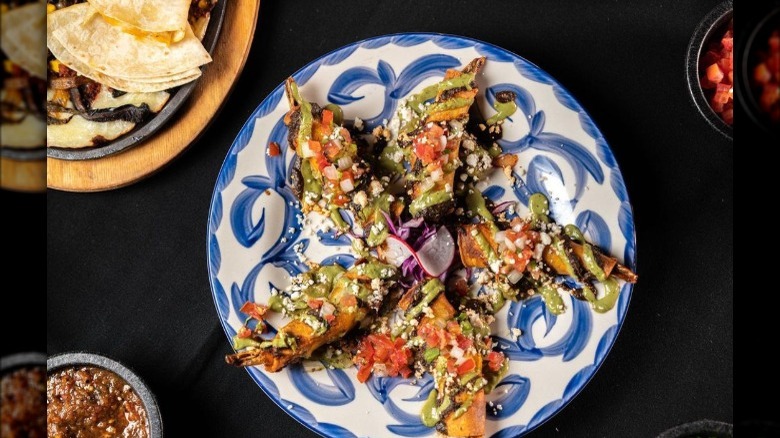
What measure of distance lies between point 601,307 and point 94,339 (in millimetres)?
2192

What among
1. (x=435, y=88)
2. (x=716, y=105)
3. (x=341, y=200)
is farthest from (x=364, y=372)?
(x=716, y=105)

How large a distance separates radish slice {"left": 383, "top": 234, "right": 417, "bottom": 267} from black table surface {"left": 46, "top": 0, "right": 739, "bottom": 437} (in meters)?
0.84

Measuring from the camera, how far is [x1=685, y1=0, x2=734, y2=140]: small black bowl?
2674 mm

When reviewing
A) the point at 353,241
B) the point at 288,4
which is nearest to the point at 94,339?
the point at 353,241

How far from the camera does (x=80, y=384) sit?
276 centimetres

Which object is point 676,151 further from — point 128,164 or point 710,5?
point 128,164

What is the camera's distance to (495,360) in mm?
2699

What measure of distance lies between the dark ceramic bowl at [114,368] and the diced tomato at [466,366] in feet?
3.94

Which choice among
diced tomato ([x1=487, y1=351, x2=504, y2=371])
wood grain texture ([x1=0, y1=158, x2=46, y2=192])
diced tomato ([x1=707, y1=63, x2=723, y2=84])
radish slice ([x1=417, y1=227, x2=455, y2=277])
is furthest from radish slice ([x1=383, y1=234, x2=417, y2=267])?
wood grain texture ([x1=0, y1=158, x2=46, y2=192])

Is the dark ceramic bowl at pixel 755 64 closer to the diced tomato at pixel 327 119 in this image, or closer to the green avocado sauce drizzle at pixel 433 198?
the green avocado sauce drizzle at pixel 433 198

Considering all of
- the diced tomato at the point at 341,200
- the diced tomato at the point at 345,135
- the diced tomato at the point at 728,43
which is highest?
the diced tomato at the point at 728,43

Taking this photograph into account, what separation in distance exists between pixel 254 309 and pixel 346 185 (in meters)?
0.65

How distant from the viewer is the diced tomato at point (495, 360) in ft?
8.85

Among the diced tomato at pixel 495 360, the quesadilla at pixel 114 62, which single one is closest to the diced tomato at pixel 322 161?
the quesadilla at pixel 114 62
